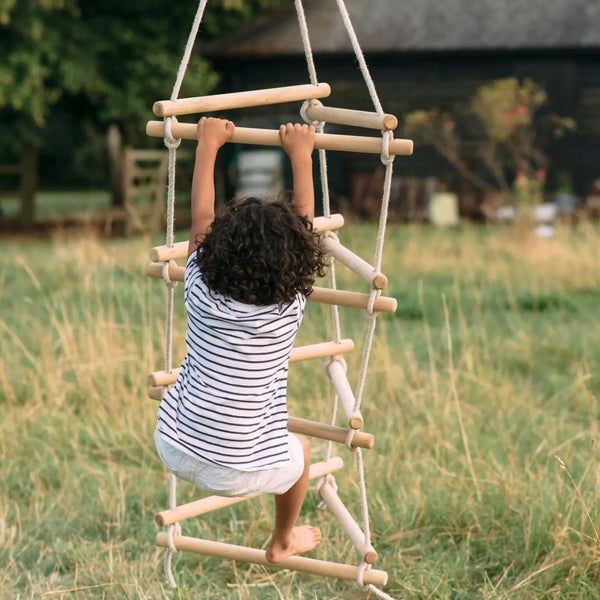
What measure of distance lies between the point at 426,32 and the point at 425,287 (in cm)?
1076

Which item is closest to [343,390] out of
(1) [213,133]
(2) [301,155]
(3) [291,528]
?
(3) [291,528]

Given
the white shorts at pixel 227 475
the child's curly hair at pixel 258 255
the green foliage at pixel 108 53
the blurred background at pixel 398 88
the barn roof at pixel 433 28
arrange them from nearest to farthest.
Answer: the child's curly hair at pixel 258 255 → the white shorts at pixel 227 475 → the green foliage at pixel 108 53 → the blurred background at pixel 398 88 → the barn roof at pixel 433 28

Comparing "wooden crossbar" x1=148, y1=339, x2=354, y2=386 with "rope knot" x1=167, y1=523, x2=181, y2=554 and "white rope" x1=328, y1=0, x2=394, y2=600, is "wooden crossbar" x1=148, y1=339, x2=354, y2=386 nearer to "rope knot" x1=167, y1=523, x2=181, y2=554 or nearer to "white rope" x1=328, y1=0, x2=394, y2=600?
"white rope" x1=328, y1=0, x2=394, y2=600

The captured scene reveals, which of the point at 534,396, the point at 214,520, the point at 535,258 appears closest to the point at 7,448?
the point at 214,520

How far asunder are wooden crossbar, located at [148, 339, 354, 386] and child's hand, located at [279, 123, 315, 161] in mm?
661

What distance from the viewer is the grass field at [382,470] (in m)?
3.80

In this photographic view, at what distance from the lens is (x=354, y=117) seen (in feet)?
11.2

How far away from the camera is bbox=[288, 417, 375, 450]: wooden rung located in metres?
3.44

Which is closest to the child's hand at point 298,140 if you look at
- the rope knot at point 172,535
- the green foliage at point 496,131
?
the rope knot at point 172,535

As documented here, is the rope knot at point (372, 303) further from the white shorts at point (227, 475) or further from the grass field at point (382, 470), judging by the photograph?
the grass field at point (382, 470)

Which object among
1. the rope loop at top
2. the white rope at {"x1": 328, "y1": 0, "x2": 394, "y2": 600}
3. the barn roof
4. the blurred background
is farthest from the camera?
the barn roof

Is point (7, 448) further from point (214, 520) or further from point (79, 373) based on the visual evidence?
point (214, 520)

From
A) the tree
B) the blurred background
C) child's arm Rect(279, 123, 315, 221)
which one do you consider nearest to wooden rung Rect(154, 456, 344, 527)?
child's arm Rect(279, 123, 315, 221)

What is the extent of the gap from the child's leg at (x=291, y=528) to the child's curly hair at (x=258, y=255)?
54 centimetres
